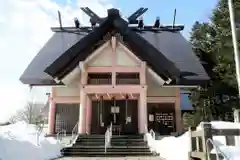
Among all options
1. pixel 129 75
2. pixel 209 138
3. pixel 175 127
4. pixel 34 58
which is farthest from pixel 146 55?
pixel 209 138

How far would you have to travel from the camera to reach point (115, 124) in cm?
1550

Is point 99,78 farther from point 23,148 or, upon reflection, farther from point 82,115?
point 23,148

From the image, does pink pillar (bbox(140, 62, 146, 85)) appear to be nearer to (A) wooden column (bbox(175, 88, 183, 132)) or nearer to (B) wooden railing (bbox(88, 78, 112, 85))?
(B) wooden railing (bbox(88, 78, 112, 85))

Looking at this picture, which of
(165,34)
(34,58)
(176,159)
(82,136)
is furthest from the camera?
(165,34)

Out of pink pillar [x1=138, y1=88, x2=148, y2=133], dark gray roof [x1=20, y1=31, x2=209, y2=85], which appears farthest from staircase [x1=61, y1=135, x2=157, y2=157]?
dark gray roof [x1=20, y1=31, x2=209, y2=85]

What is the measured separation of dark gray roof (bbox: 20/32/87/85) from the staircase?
198 inches

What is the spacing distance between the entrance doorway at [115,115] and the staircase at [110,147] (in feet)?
9.38

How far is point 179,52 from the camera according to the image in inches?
687

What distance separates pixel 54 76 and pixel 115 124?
15.3ft

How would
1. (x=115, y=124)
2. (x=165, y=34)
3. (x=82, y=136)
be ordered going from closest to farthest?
(x=82, y=136)
(x=115, y=124)
(x=165, y=34)

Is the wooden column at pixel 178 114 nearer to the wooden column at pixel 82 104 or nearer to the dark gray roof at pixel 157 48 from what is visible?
the dark gray roof at pixel 157 48

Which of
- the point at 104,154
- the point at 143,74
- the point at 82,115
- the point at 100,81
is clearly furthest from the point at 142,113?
the point at 104,154

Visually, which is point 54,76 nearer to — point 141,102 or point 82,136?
point 82,136

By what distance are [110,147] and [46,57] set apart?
8.99 meters
